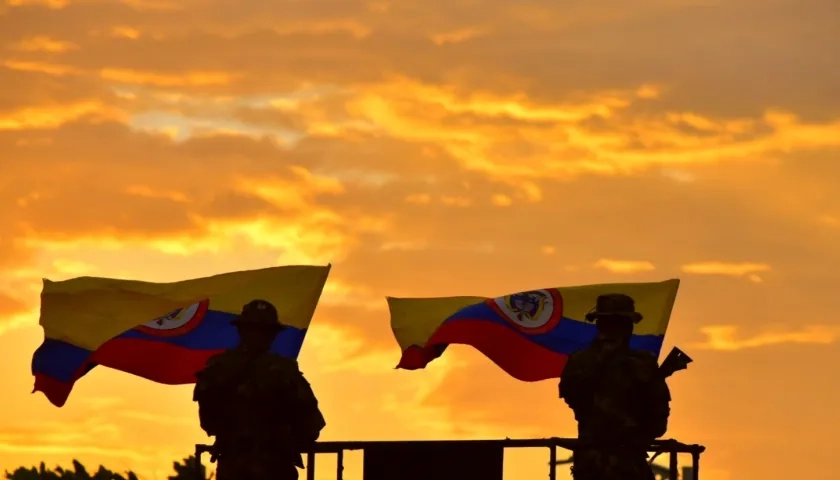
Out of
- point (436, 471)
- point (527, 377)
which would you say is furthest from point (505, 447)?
point (527, 377)

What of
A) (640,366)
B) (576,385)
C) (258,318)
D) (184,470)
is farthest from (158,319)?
(184,470)

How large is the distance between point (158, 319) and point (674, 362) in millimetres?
10832

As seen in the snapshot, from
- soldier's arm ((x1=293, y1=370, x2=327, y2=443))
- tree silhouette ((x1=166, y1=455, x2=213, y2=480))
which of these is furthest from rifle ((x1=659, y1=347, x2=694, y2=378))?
tree silhouette ((x1=166, y1=455, x2=213, y2=480))

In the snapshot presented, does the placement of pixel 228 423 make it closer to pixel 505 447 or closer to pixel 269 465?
pixel 269 465

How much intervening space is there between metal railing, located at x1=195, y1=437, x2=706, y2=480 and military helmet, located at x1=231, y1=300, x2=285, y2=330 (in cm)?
184

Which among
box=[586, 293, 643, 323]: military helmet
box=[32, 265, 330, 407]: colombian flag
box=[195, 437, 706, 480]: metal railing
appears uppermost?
box=[32, 265, 330, 407]: colombian flag

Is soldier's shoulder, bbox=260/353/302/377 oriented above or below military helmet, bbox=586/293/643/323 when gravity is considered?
below

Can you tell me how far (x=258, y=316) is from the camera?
32.2 m

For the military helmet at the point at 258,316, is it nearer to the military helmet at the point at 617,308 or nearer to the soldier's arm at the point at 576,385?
the soldier's arm at the point at 576,385

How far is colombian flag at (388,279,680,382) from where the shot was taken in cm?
4066

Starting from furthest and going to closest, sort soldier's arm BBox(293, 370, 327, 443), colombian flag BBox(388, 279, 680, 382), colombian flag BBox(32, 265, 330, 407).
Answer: colombian flag BBox(388, 279, 680, 382) → colombian flag BBox(32, 265, 330, 407) → soldier's arm BBox(293, 370, 327, 443)

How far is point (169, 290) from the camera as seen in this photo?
40750mm

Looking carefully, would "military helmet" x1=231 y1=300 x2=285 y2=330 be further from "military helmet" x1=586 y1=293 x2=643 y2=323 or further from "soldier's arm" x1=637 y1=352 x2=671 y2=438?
"soldier's arm" x1=637 y1=352 x2=671 y2=438

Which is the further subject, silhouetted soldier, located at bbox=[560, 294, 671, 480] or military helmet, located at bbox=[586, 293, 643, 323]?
military helmet, located at bbox=[586, 293, 643, 323]
